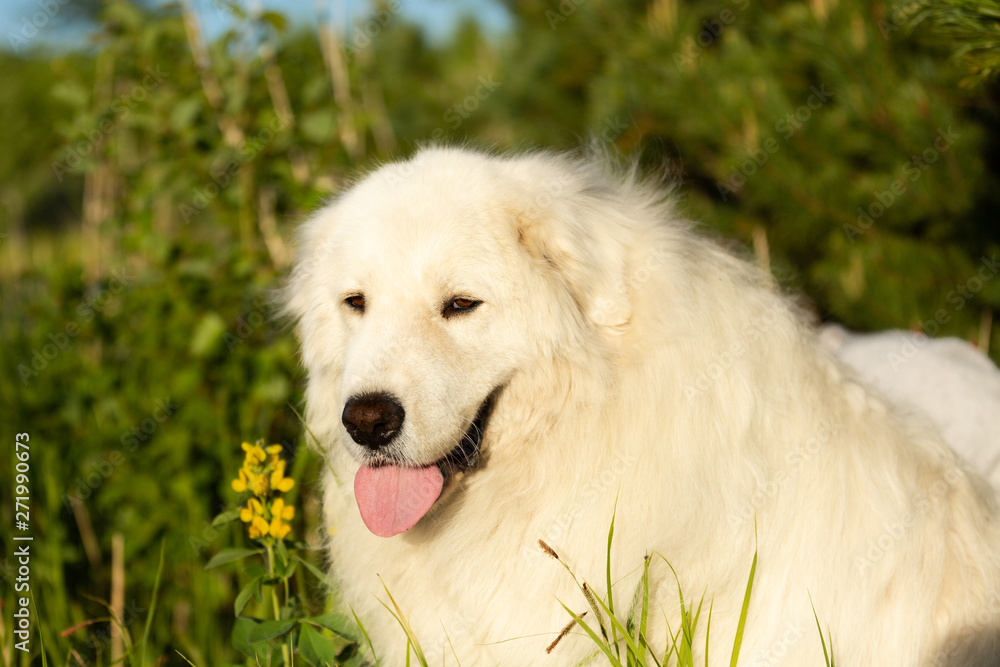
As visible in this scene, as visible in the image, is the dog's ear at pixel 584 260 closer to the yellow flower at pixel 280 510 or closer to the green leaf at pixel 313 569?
the yellow flower at pixel 280 510

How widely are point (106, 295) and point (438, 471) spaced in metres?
2.92

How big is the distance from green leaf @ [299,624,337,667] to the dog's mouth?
1.11ft

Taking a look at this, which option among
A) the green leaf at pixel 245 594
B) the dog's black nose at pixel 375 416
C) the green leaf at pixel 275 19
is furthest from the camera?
the green leaf at pixel 275 19

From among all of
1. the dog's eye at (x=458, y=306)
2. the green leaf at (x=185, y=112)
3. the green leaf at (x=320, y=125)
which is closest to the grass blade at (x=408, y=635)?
the dog's eye at (x=458, y=306)

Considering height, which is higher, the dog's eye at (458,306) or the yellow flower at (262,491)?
the dog's eye at (458,306)

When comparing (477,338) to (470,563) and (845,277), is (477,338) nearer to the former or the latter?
(470,563)

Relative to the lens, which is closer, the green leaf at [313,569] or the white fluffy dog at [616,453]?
the white fluffy dog at [616,453]

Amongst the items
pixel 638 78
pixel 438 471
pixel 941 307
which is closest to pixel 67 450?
pixel 438 471

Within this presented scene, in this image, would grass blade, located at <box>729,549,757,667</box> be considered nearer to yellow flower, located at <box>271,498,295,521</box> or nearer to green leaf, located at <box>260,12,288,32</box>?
yellow flower, located at <box>271,498,295,521</box>

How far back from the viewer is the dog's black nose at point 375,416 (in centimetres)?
194

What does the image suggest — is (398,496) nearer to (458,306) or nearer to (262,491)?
(262,491)

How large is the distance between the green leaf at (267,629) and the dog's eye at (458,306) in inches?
37.6

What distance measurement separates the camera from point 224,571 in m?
3.41

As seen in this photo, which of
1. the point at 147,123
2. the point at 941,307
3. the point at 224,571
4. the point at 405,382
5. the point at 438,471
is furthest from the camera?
the point at 941,307
